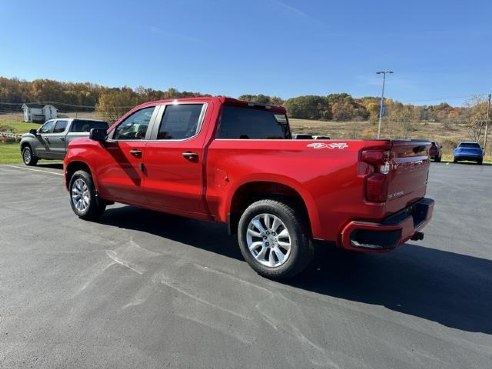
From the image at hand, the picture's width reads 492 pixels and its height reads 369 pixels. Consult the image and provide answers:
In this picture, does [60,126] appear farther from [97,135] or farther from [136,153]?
[136,153]

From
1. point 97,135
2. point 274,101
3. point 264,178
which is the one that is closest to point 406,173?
point 264,178

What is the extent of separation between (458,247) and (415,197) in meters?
1.79

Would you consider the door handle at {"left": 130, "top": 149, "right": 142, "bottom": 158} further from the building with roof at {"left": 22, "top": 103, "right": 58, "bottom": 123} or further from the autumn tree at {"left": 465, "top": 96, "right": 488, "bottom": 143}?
the building with roof at {"left": 22, "top": 103, "right": 58, "bottom": 123}

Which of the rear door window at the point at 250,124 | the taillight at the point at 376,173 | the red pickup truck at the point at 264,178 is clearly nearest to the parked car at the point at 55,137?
the red pickup truck at the point at 264,178

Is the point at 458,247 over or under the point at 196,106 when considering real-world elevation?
under

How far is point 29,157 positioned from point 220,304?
14.6m

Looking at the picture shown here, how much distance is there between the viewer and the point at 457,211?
8.42 m

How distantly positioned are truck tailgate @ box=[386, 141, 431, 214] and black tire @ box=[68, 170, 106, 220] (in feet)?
15.0

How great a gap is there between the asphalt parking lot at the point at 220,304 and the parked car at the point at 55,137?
8579mm

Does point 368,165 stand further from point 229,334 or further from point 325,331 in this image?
point 229,334

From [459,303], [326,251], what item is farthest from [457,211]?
[459,303]

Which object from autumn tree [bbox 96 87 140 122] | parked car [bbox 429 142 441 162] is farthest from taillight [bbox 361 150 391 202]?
autumn tree [bbox 96 87 140 122]

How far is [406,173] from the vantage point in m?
4.01

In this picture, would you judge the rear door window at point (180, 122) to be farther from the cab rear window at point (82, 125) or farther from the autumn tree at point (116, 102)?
the autumn tree at point (116, 102)
